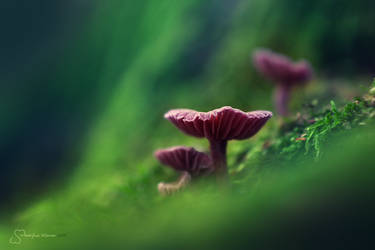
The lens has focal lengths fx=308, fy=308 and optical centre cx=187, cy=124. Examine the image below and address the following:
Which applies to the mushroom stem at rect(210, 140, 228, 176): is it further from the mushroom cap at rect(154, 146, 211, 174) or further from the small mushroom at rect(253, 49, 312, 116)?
the small mushroom at rect(253, 49, 312, 116)

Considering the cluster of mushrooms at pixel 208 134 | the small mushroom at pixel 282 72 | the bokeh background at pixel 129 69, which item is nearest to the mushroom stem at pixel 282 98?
the small mushroom at pixel 282 72

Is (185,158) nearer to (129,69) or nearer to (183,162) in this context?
(183,162)

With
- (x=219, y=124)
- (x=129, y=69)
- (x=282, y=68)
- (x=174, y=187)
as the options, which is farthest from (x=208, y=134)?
(x=129, y=69)

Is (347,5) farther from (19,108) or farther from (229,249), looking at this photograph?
(19,108)

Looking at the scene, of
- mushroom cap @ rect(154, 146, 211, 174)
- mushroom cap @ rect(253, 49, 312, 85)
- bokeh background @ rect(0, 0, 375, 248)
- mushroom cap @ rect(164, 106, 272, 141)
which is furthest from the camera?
bokeh background @ rect(0, 0, 375, 248)

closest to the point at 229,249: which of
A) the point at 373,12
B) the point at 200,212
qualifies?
the point at 200,212

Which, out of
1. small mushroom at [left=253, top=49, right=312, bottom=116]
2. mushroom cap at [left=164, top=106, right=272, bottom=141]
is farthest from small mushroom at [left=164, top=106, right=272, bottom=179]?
small mushroom at [left=253, top=49, right=312, bottom=116]

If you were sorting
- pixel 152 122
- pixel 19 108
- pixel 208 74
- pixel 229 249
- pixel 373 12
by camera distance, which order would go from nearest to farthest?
pixel 229 249
pixel 373 12
pixel 152 122
pixel 208 74
pixel 19 108
